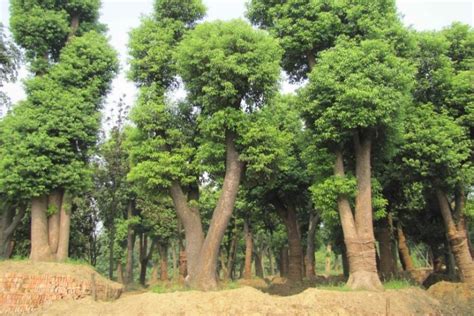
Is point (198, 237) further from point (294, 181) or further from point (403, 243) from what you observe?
point (403, 243)

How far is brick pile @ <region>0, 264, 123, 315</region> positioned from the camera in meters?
13.5

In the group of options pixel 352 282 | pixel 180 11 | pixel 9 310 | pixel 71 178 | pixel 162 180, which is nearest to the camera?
pixel 9 310

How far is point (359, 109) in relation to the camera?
14.5 m

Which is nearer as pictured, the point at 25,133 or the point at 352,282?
the point at 352,282

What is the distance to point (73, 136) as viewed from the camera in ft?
56.5

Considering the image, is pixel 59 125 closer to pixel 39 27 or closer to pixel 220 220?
pixel 39 27

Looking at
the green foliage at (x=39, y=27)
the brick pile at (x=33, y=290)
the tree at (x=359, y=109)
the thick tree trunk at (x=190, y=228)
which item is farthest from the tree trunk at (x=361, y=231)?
the green foliage at (x=39, y=27)

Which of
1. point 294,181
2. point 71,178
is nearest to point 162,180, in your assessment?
point 71,178

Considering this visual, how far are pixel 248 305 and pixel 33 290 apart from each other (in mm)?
6960

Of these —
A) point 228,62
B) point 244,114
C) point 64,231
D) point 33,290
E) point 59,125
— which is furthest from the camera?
point 64,231

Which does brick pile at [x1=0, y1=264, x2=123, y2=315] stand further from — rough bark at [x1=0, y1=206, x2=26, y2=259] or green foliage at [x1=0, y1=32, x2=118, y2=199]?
rough bark at [x1=0, y1=206, x2=26, y2=259]

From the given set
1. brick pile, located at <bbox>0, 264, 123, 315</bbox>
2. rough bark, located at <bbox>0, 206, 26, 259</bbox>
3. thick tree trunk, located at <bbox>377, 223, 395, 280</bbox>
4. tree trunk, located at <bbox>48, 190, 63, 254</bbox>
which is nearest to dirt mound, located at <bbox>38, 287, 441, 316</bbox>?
brick pile, located at <bbox>0, 264, 123, 315</bbox>

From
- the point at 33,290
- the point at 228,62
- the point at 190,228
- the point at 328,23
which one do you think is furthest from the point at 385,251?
the point at 33,290

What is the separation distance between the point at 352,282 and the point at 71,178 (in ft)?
36.2
